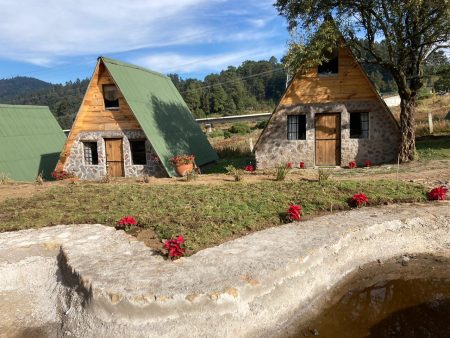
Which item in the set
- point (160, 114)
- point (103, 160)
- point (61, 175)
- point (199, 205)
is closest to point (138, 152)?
point (103, 160)

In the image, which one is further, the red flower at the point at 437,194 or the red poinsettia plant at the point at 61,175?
the red poinsettia plant at the point at 61,175

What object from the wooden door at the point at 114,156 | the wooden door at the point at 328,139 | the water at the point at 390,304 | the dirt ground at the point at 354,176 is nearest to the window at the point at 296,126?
the wooden door at the point at 328,139

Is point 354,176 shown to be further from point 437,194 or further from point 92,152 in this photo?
point 92,152

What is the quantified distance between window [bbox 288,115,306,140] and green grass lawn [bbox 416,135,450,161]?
552 cm

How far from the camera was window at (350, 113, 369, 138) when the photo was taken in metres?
18.0

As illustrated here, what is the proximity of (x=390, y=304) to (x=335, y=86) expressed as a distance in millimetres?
12530

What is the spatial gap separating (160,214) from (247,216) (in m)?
2.49

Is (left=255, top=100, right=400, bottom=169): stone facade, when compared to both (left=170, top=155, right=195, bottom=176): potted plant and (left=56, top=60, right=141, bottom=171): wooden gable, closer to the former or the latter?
(left=170, top=155, right=195, bottom=176): potted plant

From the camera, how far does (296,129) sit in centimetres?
1872

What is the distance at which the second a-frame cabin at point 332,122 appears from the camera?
17.6m

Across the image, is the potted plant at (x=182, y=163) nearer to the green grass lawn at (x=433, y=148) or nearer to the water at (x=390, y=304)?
the water at (x=390, y=304)

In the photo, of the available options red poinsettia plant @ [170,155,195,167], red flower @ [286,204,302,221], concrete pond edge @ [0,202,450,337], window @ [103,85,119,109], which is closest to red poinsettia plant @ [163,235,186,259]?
concrete pond edge @ [0,202,450,337]

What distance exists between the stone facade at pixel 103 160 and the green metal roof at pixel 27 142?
154 inches

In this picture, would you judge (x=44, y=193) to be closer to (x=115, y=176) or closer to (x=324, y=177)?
(x=115, y=176)
